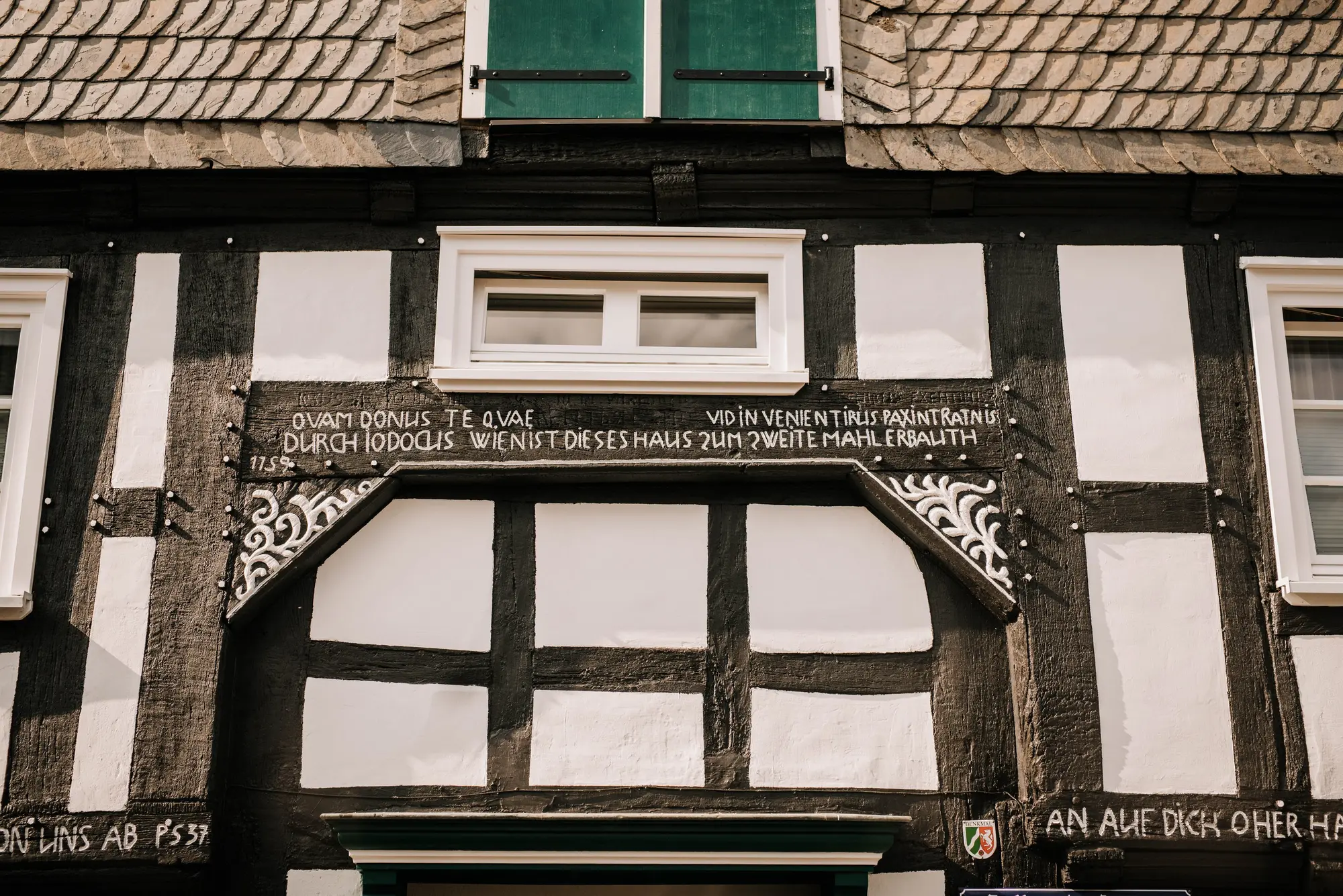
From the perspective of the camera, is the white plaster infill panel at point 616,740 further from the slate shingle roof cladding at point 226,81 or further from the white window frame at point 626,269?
the slate shingle roof cladding at point 226,81

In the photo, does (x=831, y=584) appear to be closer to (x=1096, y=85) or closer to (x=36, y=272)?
(x=1096, y=85)

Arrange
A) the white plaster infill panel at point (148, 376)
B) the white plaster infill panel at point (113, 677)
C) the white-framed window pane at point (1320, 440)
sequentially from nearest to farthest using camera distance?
the white plaster infill panel at point (113, 677) < the white plaster infill panel at point (148, 376) < the white-framed window pane at point (1320, 440)

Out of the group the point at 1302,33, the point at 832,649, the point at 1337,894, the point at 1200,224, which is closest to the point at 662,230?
the point at 832,649

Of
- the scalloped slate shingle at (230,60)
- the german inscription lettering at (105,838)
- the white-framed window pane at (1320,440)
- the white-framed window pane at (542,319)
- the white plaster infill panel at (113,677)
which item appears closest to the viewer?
the german inscription lettering at (105,838)

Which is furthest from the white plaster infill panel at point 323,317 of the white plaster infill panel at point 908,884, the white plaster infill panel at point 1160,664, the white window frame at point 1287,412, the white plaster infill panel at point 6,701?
the white window frame at point 1287,412

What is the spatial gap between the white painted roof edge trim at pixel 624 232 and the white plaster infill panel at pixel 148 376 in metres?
1.31

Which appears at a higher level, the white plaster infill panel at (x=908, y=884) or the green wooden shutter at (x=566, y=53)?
the green wooden shutter at (x=566, y=53)

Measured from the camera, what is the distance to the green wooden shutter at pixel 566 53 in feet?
22.2

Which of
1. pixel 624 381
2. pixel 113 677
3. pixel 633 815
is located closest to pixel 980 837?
pixel 633 815

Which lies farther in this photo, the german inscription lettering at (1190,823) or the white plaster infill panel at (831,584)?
the white plaster infill panel at (831,584)

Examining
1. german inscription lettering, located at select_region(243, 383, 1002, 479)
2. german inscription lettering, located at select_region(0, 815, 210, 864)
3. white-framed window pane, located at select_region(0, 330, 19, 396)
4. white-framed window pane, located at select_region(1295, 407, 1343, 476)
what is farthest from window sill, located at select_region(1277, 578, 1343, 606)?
white-framed window pane, located at select_region(0, 330, 19, 396)

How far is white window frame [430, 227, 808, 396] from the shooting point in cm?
664

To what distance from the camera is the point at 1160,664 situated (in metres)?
6.07

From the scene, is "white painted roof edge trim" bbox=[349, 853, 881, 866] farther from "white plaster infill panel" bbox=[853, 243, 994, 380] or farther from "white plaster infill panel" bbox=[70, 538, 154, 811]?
"white plaster infill panel" bbox=[853, 243, 994, 380]
